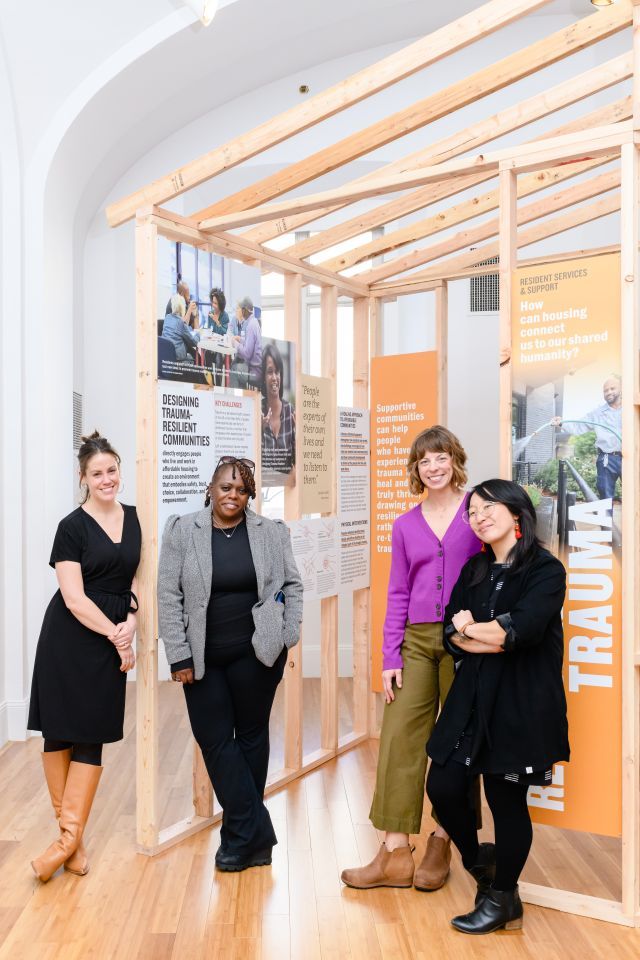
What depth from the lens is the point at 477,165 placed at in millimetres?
3336

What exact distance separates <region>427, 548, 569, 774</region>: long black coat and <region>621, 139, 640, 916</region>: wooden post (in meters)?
0.25

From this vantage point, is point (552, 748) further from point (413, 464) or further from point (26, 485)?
point (26, 485)

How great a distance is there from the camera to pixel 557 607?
291cm

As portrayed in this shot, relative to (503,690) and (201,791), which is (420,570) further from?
(201,791)

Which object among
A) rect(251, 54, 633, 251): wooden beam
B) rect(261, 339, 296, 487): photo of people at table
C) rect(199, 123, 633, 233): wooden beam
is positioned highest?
rect(251, 54, 633, 251): wooden beam

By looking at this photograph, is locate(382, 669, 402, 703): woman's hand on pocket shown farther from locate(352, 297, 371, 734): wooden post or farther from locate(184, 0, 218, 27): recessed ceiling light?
locate(184, 0, 218, 27): recessed ceiling light

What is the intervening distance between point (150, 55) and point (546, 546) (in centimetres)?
438

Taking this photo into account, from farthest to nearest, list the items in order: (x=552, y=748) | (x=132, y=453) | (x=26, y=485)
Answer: (x=132, y=453), (x=26, y=485), (x=552, y=748)

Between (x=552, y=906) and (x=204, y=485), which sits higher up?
(x=204, y=485)

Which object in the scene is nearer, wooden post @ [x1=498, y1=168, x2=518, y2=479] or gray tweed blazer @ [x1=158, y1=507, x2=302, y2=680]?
wooden post @ [x1=498, y1=168, x2=518, y2=479]

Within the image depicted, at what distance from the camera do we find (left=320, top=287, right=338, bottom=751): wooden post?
501cm

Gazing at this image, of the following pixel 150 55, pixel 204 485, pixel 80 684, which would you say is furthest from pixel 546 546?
pixel 150 55

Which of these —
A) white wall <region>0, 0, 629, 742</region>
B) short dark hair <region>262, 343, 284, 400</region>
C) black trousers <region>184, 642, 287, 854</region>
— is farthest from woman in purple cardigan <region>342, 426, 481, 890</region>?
white wall <region>0, 0, 629, 742</region>

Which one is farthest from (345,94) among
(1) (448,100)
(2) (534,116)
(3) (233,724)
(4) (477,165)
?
(3) (233,724)
